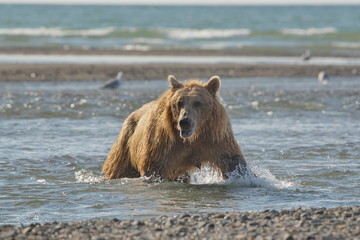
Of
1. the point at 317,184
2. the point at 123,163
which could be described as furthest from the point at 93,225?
the point at 317,184

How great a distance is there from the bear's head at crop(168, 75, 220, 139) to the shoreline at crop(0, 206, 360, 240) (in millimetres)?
1430

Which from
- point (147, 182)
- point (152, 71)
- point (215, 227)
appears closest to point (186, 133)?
point (147, 182)

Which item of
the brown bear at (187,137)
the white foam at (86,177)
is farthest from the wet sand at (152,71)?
the brown bear at (187,137)

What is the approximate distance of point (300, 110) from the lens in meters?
16.1

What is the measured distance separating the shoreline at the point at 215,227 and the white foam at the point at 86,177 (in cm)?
260

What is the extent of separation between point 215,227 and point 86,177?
12.1 ft

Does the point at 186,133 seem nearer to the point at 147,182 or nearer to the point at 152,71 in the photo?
the point at 147,182

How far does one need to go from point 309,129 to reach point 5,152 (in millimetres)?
5264

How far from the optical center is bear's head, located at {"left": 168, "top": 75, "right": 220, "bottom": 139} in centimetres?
812

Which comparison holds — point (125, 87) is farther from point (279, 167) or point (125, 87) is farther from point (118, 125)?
point (279, 167)

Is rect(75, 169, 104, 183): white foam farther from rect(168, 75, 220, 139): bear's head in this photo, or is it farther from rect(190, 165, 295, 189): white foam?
rect(168, 75, 220, 139): bear's head

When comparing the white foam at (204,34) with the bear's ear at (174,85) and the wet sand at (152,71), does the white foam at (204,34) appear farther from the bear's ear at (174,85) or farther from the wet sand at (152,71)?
the bear's ear at (174,85)

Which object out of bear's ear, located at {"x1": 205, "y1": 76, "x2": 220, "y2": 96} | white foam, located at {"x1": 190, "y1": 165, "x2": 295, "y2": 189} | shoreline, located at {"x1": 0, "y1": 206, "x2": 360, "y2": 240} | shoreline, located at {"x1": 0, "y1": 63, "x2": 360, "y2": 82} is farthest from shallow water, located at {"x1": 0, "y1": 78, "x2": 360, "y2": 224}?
shoreline, located at {"x1": 0, "y1": 63, "x2": 360, "y2": 82}

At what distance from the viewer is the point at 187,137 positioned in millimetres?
8227
